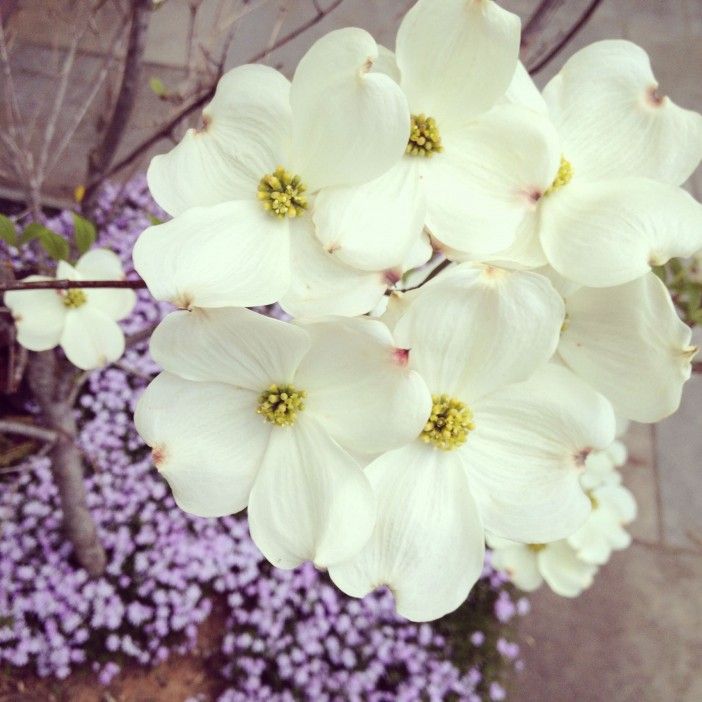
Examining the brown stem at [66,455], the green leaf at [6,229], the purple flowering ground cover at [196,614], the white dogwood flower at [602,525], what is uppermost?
the green leaf at [6,229]

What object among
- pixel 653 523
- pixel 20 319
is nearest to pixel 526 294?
pixel 20 319

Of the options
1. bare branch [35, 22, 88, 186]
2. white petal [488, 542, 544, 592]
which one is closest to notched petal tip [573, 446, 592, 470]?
white petal [488, 542, 544, 592]

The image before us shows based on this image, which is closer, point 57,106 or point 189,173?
point 189,173

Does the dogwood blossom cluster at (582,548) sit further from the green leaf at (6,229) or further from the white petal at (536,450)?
the green leaf at (6,229)

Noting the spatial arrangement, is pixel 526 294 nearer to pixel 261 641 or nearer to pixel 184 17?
pixel 261 641

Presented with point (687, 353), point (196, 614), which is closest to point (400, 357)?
point (687, 353)

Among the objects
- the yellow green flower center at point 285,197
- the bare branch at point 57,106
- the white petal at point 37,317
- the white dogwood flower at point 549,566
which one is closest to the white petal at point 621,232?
the yellow green flower center at point 285,197

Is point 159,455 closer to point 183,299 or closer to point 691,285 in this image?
point 183,299

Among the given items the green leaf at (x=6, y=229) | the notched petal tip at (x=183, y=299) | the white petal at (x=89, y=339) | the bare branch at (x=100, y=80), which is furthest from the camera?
the bare branch at (x=100, y=80)
